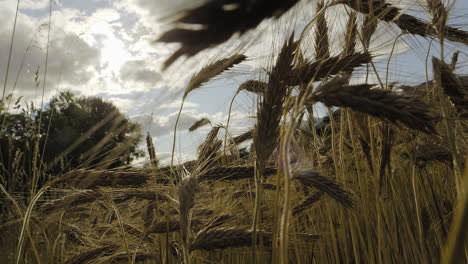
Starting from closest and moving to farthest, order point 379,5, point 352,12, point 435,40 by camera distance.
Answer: point 379,5 < point 435,40 < point 352,12

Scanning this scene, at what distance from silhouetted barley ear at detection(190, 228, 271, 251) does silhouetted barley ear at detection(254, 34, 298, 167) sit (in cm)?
34

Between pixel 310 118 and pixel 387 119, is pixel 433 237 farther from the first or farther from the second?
pixel 387 119

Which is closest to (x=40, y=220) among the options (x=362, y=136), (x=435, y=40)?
(x=362, y=136)

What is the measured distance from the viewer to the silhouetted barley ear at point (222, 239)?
127 centimetres

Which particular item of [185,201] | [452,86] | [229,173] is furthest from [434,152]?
[185,201]

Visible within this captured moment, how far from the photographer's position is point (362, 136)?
59.2 inches

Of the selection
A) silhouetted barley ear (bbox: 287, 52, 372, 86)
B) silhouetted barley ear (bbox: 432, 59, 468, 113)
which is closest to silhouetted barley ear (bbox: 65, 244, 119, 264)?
silhouetted barley ear (bbox: 287, 52, 372, 86)

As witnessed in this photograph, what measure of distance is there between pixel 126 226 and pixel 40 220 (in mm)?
400

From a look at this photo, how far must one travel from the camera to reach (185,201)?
113cm

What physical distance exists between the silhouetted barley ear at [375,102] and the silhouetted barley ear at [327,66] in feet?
1.11

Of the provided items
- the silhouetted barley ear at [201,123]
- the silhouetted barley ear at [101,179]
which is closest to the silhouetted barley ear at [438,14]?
the silhouetted barley ear at [101,179]

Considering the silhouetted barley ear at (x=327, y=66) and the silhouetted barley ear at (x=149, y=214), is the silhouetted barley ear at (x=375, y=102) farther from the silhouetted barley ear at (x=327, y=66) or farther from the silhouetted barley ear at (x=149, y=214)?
the silhouetted barley ear at (x=149, y=214)

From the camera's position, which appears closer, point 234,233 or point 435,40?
point 234,233

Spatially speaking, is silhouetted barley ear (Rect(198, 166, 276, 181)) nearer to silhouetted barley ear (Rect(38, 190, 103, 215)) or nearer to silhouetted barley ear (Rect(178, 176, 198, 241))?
silhouetted barley ear (Rect(178, 176, 198, 241))
